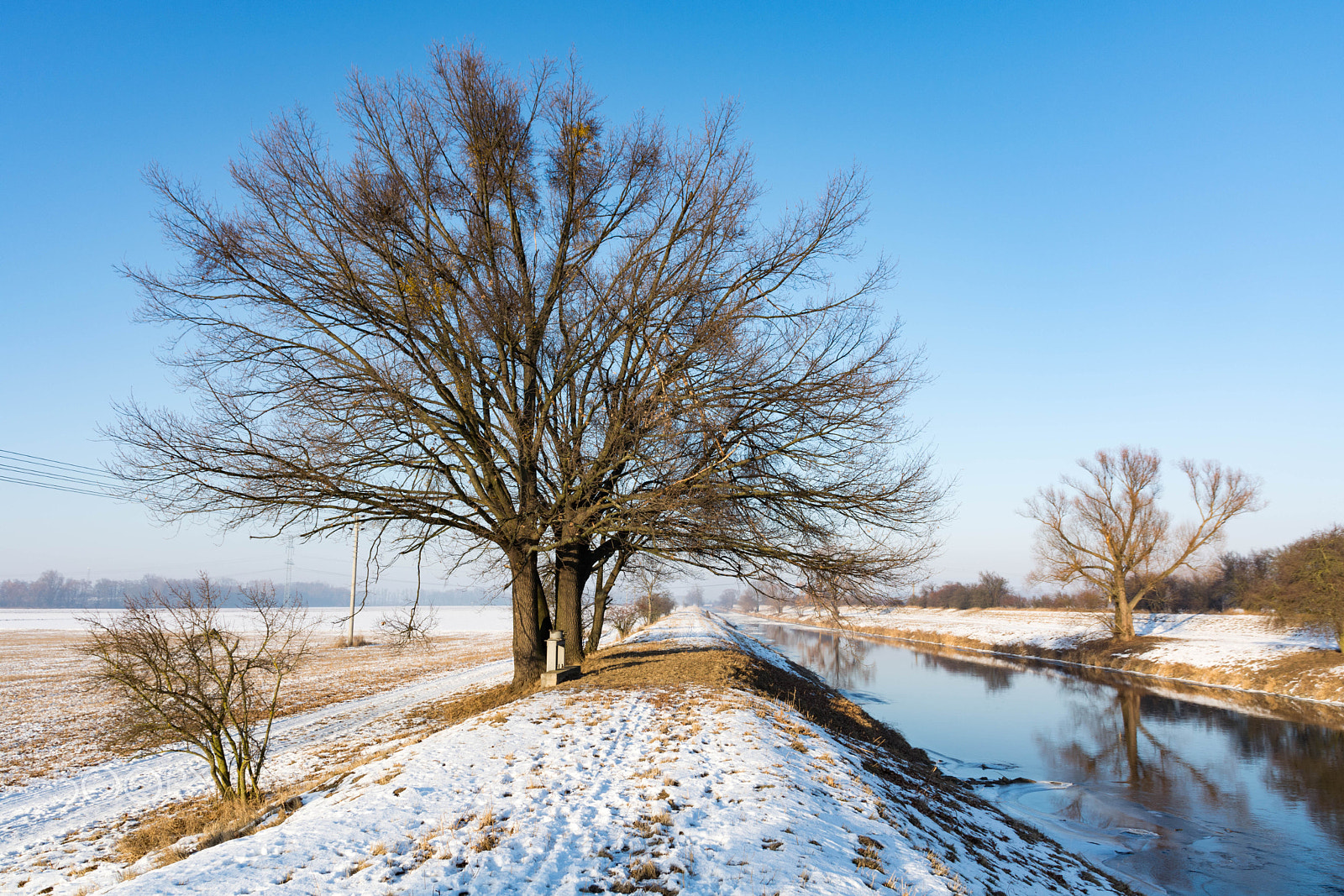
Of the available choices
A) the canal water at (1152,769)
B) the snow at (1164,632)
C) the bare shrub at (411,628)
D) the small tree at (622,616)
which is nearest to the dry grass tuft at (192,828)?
the bare shrub at (411,628)

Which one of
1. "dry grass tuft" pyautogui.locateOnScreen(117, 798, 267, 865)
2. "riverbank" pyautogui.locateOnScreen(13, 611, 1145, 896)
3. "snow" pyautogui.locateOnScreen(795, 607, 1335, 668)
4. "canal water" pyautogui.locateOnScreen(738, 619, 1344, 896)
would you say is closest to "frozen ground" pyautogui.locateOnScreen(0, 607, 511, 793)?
"dry grass tuft" pyautogui.locateOnScreen(117, 798, 267, 865)

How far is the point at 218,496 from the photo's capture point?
977 centimetres

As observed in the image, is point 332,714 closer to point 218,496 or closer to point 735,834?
point 218,496

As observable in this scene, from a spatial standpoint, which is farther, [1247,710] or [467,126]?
[1247,710]

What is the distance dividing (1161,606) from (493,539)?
164 feet

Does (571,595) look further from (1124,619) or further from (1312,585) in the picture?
(1124,619)

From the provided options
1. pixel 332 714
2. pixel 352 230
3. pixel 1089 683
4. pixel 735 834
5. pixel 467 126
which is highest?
pixel 467 126

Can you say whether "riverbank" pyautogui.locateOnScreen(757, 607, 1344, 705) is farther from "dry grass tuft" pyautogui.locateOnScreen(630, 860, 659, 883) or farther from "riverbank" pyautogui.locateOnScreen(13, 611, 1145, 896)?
"dry grass tuft" pyautogui.locateOnScreen(630, 860, 659, 883)

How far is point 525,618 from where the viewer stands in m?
12.0

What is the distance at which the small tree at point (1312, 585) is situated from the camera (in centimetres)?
2298

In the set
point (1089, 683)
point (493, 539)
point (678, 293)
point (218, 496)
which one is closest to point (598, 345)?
point (678, 293)

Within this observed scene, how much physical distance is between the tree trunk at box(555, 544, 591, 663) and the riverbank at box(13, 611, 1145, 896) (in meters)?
3.20

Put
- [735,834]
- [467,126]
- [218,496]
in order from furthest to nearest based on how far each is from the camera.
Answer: [467,126], [218,496], [735,834]

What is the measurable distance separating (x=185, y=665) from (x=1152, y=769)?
18910mm
